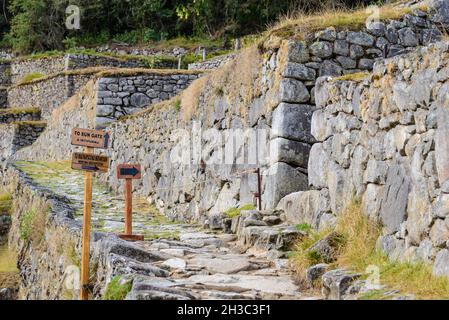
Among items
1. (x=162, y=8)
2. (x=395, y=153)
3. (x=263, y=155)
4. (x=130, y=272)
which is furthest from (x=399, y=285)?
(x=162, y=8)

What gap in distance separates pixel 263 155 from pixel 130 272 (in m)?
3.78

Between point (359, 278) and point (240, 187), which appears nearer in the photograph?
point (359, 278)

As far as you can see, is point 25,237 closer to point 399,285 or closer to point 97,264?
point 97,264

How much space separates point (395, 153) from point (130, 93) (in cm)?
1337

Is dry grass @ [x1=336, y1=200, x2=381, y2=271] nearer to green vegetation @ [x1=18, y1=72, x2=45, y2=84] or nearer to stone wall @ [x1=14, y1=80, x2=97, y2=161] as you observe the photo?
stone wall @ [x1=14, y1=80, x2=97, y2=161]

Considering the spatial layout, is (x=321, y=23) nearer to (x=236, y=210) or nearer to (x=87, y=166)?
(x=236, y=210)

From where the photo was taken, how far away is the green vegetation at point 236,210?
31.4 ft

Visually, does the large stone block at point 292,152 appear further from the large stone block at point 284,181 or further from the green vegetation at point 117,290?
the green vegetation at point 117,290

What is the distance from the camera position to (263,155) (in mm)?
Result: 9398

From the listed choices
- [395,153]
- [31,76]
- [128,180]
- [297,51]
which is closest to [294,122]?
[297,51]

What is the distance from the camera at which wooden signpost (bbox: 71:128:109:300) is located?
6.68 metres

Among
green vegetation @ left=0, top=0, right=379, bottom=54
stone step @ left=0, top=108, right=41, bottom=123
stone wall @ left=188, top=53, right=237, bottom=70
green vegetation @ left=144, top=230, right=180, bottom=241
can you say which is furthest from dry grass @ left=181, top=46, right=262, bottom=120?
green vegetation @ left=0, top=0, right=379, bottom=54

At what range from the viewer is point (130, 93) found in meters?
18.6

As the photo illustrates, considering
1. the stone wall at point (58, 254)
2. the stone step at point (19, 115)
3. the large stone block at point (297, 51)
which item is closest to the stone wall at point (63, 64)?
the stone step at point (19, 115)
